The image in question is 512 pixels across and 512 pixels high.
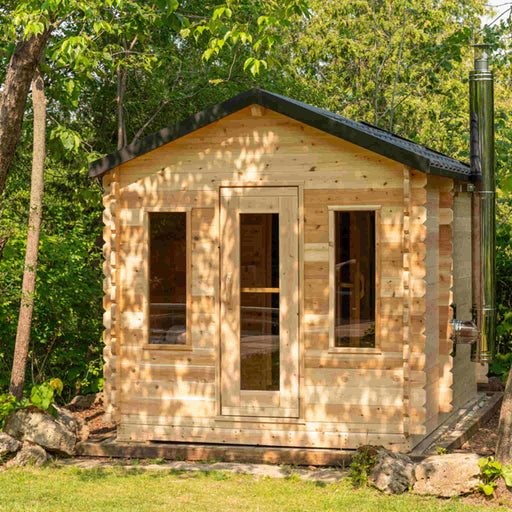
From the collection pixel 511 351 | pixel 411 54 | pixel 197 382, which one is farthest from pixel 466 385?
pixel 411 54

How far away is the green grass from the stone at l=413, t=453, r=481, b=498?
0.47 ft

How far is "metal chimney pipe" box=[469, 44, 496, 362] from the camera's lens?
10312mm

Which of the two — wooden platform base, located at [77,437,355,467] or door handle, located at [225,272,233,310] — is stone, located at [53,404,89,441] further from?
door handle, located at [225,272,233,310]

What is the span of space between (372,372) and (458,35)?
7153 millimetres

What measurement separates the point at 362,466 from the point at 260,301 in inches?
80.9

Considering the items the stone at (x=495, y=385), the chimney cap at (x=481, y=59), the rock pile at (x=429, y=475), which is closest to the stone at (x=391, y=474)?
the rock pile at (x=429, y=475)

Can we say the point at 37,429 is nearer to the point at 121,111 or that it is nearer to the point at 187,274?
the point at 187,274

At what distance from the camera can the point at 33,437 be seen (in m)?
8.87

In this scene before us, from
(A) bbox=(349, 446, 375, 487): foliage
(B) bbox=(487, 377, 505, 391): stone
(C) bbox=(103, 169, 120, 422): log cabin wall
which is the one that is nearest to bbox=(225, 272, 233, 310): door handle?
(C) bbox=(103, 169, 120, 422): log cabin wall

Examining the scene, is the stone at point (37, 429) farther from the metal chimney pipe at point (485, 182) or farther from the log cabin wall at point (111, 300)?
the metal chimney pipe at point (485, 182)

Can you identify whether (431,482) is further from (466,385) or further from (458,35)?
(458,35)

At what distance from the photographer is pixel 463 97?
28.1 metres

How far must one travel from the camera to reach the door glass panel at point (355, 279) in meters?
8.78

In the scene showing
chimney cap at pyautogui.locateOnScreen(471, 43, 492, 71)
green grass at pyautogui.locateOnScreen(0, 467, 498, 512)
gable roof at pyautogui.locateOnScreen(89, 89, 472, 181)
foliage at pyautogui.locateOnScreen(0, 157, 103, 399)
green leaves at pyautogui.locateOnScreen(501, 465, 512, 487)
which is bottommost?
green grass at pyautogui.locateOnScreen(0, 467, 498, 512)
